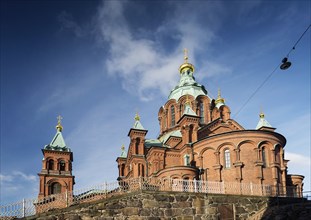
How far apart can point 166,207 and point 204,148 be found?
1665cm

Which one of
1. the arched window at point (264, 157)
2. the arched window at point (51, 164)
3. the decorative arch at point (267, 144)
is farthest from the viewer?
the arched window at point (51, 164)

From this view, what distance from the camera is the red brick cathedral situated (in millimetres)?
31156

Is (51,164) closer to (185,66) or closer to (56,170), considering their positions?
(56,170)

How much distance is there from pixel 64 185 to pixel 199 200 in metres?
30.9

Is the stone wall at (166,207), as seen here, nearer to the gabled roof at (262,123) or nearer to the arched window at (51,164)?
the gabled roof at (262,123)

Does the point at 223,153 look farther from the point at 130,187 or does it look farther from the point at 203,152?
the point at 130,187

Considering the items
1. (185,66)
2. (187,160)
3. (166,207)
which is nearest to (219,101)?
(185,66)

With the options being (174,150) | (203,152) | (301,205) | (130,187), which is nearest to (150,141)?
(174,150)

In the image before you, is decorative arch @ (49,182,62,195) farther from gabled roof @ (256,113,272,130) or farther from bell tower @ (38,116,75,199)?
gabled roof @ (256,113,272,130)

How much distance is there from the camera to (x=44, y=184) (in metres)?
44.0

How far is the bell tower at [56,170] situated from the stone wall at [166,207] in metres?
29.3

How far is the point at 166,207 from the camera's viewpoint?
57.8ft

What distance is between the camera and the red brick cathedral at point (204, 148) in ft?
102

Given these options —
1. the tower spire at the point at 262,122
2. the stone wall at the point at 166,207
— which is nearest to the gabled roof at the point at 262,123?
the tower spire at the point at 262,122
